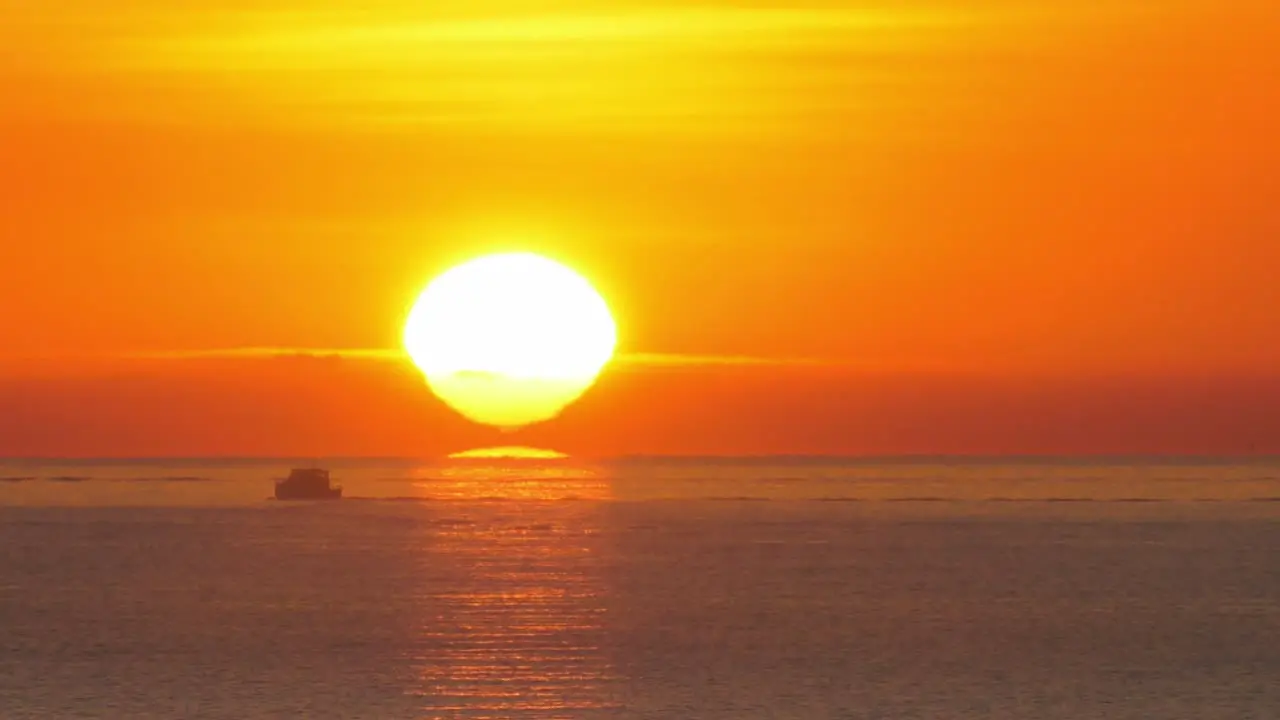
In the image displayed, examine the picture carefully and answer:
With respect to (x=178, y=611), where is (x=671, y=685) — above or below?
below

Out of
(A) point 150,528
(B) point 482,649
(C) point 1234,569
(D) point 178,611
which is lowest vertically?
(B) point 482,649

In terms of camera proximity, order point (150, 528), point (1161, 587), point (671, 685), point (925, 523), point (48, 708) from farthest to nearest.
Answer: point (925, 523) → point (150, 528) → point (1161, 587) → point (671, 685) → point (48, 708)

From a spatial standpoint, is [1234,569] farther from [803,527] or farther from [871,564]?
[803,527]

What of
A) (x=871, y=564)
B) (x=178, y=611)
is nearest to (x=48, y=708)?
(x=178, y=611)

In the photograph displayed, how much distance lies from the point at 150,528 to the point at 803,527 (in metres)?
50.6

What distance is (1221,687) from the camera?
4925 cm

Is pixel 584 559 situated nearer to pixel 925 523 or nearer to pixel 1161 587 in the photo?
pixel 1161 587

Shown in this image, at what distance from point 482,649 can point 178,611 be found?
20.7 m

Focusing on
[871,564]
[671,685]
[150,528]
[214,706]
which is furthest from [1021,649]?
[150,528]

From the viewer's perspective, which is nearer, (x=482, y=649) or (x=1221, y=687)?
(x=1221, y=687)

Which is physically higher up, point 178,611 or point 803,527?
point 803,527

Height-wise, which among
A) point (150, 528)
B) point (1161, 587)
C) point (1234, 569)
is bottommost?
point (1161, 587)

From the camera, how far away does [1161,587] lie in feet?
283

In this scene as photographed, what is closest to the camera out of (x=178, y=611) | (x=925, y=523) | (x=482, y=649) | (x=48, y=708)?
(x=48, y=708)
